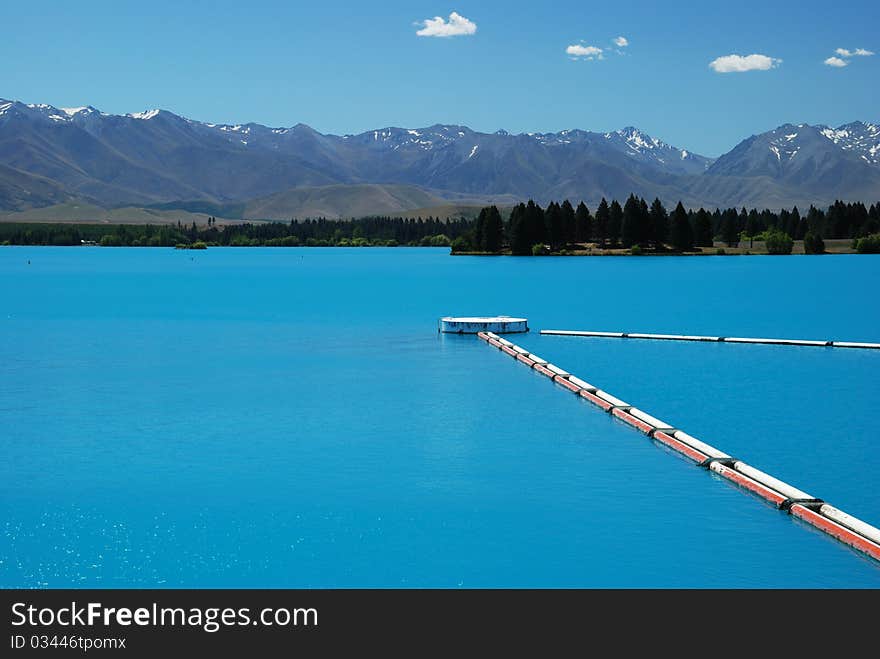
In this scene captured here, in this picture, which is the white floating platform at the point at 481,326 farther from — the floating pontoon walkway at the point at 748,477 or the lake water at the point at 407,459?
the floating pontoon walkway at the point at 748,477

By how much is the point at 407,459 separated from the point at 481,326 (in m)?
37.1

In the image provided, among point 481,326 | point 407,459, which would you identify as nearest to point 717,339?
point 481,326

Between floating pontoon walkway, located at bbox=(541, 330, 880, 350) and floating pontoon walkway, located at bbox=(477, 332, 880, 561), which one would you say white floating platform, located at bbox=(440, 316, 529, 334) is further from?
floating pontoon walkway, located at bbox=(477, 332, 880, 561)

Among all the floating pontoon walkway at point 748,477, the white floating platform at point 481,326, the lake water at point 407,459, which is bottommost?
the lake water at point 407,459

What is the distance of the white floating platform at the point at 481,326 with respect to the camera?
2603 inches

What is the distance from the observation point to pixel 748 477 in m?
26.5

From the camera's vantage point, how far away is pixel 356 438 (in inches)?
1314

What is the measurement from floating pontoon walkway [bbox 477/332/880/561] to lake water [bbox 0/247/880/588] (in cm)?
41

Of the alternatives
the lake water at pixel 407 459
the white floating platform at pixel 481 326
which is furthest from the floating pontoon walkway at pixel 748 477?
the white floating platform at pixel 481 326

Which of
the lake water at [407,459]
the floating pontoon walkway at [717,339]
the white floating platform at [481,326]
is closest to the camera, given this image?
the lake water at [407,459]

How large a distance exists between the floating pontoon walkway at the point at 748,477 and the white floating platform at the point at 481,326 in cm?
2358

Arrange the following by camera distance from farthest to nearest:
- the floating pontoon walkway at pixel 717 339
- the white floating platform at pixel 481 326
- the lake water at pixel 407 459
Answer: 1. the white floating platform at pixel 481 326
2. the floating pontoon walkway at pixel 717 339
3. the lake water at pixel 407 459

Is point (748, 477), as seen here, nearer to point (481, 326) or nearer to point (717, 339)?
point (717, 339)
